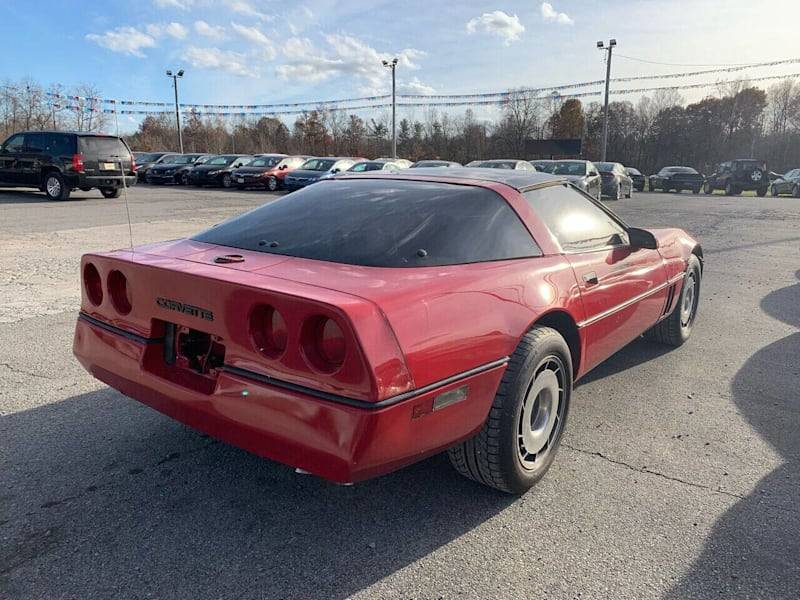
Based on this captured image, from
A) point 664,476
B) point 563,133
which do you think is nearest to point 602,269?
point 664,476

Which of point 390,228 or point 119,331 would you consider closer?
point 119,331

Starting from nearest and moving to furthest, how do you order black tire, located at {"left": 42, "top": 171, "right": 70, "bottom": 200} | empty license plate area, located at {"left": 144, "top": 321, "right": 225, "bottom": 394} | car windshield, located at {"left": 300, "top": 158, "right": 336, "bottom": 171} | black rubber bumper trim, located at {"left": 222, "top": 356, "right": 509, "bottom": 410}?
black rubber bumper trim, located at {"left": 222, "top": 356, "right": 509, "bottom": 410}, empty license plate area, located at {"left": 144, "top": 321, "right": 225, "bottom": 394}, black tire, located at {"left": 42, "top": 171, "right": 70, "bottom": 200}, car windshield, located at {"left": 300, "top": 158, "right": 336, "bottom": 171}

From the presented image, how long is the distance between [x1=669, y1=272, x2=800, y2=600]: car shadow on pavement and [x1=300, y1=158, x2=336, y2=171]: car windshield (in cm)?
2099

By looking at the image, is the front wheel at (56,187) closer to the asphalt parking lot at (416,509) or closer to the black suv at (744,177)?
the asphalt parking lot at (416,509)

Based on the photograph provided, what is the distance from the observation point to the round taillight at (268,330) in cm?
213

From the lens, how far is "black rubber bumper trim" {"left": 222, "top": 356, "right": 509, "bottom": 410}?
1.91m

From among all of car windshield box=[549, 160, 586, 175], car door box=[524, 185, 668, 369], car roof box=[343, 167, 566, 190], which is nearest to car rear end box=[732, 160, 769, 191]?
car windshield box=[549, 160, 586, 175]

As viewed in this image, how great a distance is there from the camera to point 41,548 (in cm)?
222

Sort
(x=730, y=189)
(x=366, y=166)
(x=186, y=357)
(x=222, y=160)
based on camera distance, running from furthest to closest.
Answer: (x=730, y=189) < (x=222, y=160) < (x=366, y=166) < (x=186, y=357)

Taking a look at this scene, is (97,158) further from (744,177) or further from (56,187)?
(744,177)

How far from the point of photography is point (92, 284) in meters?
2.84

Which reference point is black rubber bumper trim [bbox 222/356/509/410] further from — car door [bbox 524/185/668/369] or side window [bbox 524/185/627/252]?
side window [bbox 524/185/627/252]

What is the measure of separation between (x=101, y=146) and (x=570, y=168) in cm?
1391

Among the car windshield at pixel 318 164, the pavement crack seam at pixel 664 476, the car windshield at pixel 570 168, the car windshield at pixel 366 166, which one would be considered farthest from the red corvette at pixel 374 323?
the car windshield at pixel 318 164
